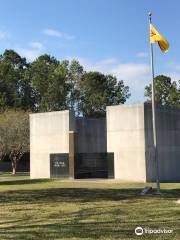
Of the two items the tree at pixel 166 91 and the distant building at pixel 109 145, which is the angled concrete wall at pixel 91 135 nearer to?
the distant building at pixel 109 145

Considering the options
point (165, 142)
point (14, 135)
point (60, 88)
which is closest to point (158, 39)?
point (165, 142)

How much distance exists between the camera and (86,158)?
4256 cm

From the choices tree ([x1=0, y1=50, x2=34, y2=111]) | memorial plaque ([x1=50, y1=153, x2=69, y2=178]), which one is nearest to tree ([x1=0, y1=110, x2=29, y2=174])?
memorial plaque ([x1=50, y1=153, x2=69, y2=178])

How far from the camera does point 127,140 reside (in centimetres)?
3700

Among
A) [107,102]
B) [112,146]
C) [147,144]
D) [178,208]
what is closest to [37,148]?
[112,146]

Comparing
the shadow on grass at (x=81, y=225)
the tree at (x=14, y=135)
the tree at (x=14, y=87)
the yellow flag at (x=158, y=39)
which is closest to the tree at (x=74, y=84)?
the tree at (x=14, y=87)

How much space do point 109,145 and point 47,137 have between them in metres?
7.49

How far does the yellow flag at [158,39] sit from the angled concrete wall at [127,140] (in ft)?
35.8

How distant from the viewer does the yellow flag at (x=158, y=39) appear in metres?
25.5

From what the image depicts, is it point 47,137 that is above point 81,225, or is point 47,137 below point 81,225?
above

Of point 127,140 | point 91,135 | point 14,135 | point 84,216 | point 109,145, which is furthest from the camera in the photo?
point 14,135

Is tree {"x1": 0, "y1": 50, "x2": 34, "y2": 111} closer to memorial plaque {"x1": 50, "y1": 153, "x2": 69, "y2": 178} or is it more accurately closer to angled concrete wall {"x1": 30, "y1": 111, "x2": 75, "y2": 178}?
angled concrete wall {"x1": 30, "y1": 111, "x2": 75, "y2": 178}

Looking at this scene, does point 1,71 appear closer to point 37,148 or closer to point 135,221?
point 37,148

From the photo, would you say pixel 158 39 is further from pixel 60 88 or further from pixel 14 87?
pixel 14 87
